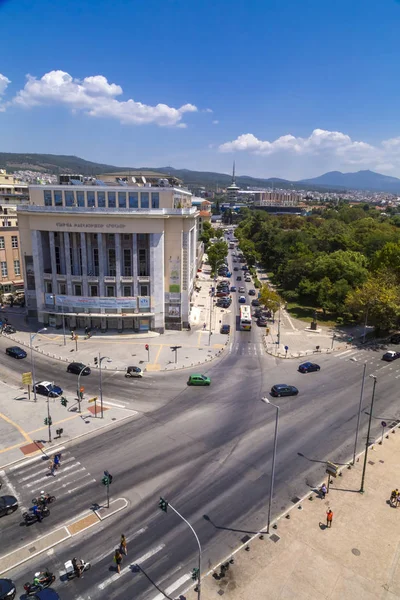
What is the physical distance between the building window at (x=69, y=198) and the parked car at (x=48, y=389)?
3308 centimetres

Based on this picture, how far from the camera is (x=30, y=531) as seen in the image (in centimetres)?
2695

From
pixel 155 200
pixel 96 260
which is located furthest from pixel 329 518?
pixel 155 200

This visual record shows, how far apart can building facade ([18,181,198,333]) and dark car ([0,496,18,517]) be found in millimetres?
40198

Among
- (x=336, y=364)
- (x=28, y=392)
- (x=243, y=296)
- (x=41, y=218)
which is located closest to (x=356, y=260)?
(x=243, y=296)

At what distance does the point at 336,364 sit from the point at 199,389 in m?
23.5

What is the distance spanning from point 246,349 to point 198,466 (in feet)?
107

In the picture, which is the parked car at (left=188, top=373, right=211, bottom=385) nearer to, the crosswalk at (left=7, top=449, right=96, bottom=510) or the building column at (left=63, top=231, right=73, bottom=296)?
the crosswalk at (left=7, top=449, right=96, bottom=510)

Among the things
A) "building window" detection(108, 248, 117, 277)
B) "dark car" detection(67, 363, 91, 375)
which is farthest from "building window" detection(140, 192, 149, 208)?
"dark car" detection(67, 363, 91, 375)

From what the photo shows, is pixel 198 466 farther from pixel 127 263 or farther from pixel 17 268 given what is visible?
pixel 17 268

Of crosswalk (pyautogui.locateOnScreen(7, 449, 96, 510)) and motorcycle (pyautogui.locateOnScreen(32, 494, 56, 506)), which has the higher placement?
motorcycle (pyautogui.locateOnScreen(32, 494, 56, 506))

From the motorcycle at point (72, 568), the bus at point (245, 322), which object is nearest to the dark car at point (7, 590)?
the motorcycle at point (72, 568)

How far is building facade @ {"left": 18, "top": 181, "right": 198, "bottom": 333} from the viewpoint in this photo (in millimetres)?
65562

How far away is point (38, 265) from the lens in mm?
69688

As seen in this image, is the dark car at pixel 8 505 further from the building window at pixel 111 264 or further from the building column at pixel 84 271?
the building window at pixel 111 264
